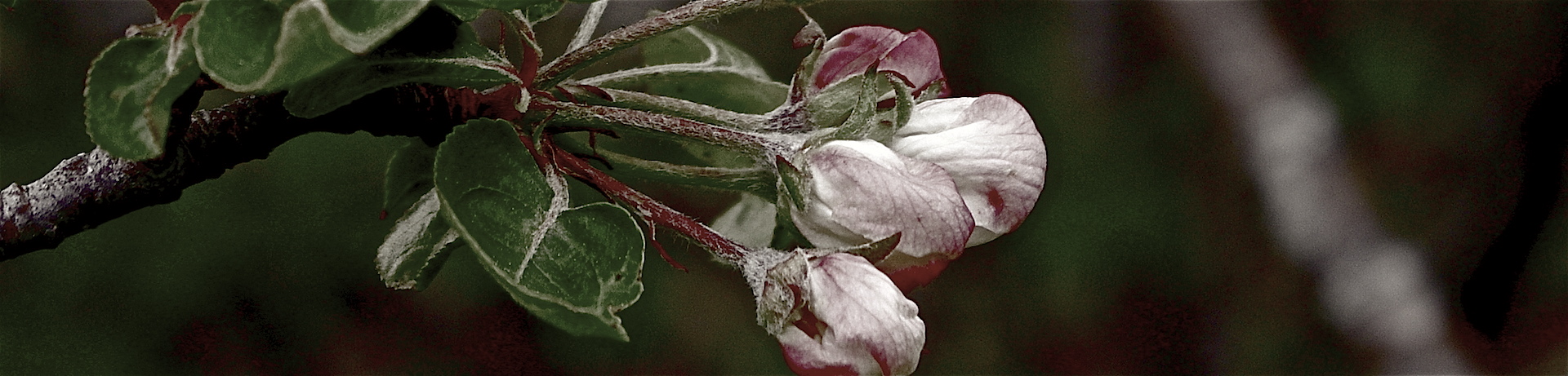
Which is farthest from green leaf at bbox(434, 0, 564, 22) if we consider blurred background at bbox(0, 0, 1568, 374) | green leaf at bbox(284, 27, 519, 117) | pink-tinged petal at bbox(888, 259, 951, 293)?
blurred background at bbox(0, 0, 1568, 374)

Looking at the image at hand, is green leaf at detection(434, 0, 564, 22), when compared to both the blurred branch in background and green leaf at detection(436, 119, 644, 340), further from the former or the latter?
the blurred branch in background

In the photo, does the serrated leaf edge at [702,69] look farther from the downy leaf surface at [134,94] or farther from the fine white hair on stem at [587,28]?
the downy leaf surface at [134,94]

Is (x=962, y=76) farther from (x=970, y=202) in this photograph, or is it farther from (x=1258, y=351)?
(x=970, y=202)

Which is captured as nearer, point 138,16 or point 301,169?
A: point 138,16

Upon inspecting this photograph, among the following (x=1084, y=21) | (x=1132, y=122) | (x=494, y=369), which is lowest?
(x=494, y=369)

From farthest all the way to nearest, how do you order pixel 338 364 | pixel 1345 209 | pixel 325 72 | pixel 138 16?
1. pixel 338 364
2. pixel 138 16
3. pixel 1345 209
4. pixel 325 72

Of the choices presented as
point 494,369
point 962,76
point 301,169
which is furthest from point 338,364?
point 962,76
